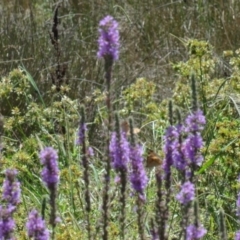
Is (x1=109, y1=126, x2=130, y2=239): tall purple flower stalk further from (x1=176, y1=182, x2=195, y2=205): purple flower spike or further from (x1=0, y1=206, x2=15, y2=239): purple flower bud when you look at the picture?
(x1=0, y1=206, x2=15, y2=239): purple flower bud

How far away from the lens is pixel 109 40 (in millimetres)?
1896

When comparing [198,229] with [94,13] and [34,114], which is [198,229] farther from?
[94,13]

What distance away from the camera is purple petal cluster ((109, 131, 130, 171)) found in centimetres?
188

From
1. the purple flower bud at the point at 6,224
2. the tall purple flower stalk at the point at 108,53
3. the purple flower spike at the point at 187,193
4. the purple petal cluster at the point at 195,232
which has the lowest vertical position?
the purple petal cluster at the point at 195,232

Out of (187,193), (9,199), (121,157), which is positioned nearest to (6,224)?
(9,199)

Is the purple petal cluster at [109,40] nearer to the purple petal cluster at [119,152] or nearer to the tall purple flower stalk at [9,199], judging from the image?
the purple petal cluster at [119,152]

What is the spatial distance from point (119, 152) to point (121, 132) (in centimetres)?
6

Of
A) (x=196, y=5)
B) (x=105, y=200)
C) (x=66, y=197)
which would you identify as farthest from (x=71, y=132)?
(x=196, y=5)

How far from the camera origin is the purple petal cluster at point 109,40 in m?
1.88

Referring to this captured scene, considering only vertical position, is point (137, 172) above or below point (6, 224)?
above

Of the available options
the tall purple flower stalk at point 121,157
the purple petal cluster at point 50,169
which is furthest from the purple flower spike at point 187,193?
the purple petal cluster at point 50,169

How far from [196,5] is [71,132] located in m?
4.13

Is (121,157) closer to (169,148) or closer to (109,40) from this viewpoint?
(169,148)

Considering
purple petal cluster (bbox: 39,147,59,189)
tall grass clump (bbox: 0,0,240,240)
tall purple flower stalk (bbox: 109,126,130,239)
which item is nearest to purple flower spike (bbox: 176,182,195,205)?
tall grass clump (bbox: 0,0,240,240)
